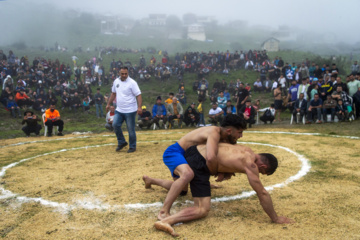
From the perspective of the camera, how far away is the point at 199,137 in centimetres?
355

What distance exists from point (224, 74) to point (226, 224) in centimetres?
2204

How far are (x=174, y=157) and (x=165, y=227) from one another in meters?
0.88

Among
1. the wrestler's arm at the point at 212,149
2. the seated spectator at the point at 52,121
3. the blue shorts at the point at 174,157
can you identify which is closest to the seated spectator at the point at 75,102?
the seated spectator at the point at 52,121

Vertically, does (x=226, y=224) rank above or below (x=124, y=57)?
below

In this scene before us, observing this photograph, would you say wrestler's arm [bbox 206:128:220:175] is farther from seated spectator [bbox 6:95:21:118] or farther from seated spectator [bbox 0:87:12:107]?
seated spectator [bbox 0:87:12:107]

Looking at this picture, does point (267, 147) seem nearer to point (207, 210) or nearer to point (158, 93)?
point (207, 210)

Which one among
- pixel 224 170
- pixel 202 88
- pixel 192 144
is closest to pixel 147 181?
pixel 192 144

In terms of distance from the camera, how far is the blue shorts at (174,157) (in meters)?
3.42

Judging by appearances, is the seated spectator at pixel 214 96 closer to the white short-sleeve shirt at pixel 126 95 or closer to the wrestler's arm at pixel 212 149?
the white short-sleeve shirt at pixel 126 95

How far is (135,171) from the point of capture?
4.96 m

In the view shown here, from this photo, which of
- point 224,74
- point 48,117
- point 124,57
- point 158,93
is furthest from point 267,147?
point 124,57

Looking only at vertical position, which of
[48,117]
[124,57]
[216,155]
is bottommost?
[48,117]

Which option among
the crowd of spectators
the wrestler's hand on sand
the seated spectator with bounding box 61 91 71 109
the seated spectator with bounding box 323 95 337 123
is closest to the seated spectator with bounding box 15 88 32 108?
the crowd of spectators

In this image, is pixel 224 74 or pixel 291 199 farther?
pixel 224 74
